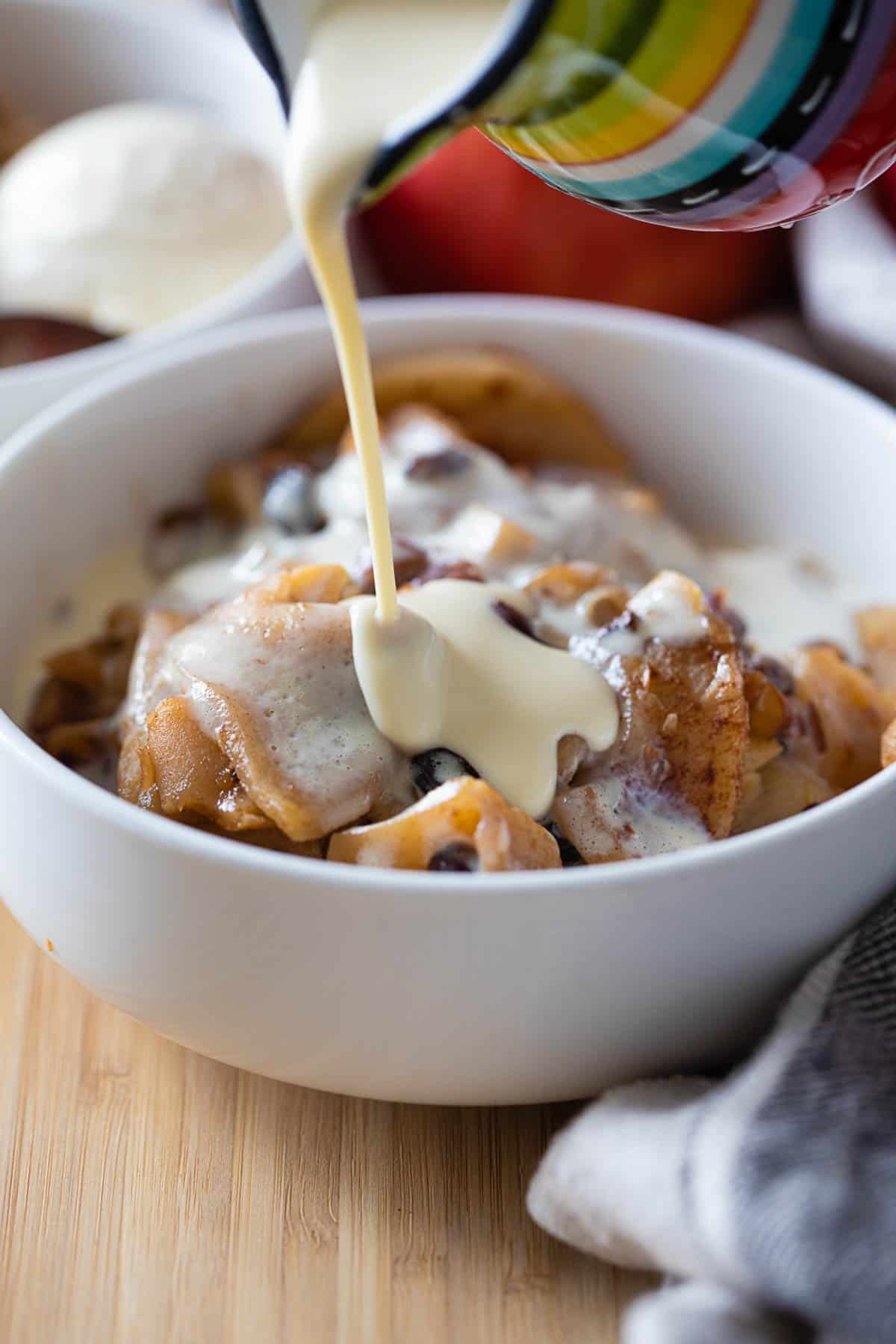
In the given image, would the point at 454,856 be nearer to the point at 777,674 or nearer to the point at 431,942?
the point at 431,942

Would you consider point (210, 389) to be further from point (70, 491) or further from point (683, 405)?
point (683, 405)

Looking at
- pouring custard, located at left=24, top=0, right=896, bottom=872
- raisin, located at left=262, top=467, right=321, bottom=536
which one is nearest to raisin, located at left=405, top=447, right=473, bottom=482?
pouring custard, located at left=24, top=0, right=896, bottom=872

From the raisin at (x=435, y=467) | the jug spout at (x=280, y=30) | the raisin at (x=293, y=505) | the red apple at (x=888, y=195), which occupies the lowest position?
the raisin at (x=293, y=505)

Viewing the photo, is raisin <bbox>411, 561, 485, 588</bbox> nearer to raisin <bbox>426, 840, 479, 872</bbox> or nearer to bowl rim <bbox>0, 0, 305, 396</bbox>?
raisin <bbox>426, 840, 479, 872</bbox>

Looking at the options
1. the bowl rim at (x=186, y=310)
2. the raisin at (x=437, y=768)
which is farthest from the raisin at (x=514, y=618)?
the bowl rim at (x=186, y=310)

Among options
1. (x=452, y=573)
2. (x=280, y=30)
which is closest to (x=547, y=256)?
(x=452, y=573)

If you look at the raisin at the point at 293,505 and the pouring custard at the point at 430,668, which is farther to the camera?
the raisin at the point at 293,505

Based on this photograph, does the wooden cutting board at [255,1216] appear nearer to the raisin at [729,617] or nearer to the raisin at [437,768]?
the raisin at [437,768]

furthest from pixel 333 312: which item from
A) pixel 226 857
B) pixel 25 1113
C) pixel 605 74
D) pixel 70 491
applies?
pixel 25 1113
